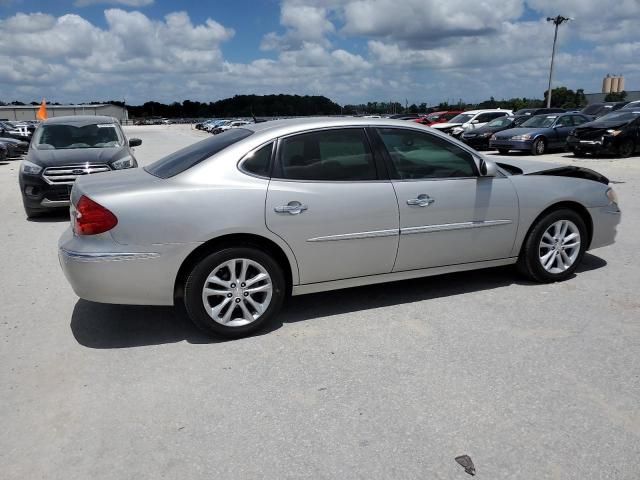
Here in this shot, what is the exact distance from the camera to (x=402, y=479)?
8.34ft

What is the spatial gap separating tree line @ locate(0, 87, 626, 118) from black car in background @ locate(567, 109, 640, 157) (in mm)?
15441

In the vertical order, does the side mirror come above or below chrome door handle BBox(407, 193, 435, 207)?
above

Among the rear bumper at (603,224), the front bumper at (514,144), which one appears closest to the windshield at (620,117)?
the front bumper at (514,144)

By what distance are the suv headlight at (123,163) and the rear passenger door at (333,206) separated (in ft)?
18.3

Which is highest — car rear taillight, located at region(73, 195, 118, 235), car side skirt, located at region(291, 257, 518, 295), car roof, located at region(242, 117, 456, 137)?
car roof, located at region(242, 117, 456, 137)

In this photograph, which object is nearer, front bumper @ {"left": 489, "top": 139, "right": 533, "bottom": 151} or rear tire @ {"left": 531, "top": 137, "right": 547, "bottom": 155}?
front bumper @ {"left": 489, "top": 139, "right": 533, "bottom": 151}

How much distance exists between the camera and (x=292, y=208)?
4055 millimetres

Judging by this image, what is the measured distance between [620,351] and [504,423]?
1351 millimetres

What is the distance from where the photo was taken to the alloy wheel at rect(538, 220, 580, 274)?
5.09m

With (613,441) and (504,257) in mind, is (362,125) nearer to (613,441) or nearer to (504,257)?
(504,257)

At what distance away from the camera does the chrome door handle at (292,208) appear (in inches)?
158

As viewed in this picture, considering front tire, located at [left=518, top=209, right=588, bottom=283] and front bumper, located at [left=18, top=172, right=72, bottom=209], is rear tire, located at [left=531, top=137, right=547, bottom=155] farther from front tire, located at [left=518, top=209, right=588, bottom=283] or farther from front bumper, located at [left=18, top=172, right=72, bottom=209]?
front bumper, located at [left=18, top=172, right=72, bottom=209]

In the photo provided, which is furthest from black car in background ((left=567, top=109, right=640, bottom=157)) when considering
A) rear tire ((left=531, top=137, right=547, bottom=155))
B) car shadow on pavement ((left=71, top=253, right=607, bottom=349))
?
car shadow on pavement ((left=71, top=253, right=607, bottom=349))

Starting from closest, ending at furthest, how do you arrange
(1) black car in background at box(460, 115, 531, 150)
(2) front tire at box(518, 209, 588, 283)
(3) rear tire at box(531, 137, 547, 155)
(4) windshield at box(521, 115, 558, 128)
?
(2) front tire at box(518, 209, 588, 283), (3) rear tire at box(531, 137, 547, 155), (4) windshield at box(521, 115, 558, 128), (1) black car in background at box(460, 115, 531, 150)
